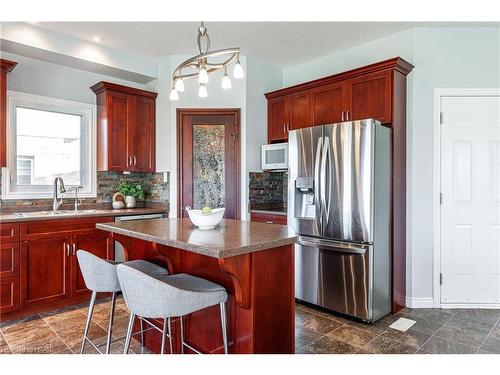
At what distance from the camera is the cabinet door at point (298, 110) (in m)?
3.91

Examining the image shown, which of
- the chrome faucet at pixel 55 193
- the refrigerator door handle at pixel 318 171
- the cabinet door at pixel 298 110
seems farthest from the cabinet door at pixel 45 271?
the cabinet door at pixel 298 110

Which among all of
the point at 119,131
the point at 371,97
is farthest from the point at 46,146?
the point at 371,97

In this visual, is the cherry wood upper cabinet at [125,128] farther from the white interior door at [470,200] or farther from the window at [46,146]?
the white interior door at [470,200]

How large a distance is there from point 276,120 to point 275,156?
51cm

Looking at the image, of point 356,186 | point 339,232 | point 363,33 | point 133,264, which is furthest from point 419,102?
point 133,264

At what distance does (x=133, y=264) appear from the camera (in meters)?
2.37

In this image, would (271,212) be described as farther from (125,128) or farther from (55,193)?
(55,193)

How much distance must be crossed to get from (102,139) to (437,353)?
3929 millimetres

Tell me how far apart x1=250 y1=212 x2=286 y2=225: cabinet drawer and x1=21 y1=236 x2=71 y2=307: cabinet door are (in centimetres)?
201

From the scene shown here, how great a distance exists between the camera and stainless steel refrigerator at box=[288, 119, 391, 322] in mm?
2961

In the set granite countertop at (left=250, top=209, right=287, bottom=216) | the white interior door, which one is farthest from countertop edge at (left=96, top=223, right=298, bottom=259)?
the white interior door

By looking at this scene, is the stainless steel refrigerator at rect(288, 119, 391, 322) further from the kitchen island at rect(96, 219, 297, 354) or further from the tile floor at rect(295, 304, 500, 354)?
the kitchen island at rect(96, 219, 297, 354)

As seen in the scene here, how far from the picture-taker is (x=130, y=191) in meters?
4.45

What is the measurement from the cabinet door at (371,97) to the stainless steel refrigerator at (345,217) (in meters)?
0.22
